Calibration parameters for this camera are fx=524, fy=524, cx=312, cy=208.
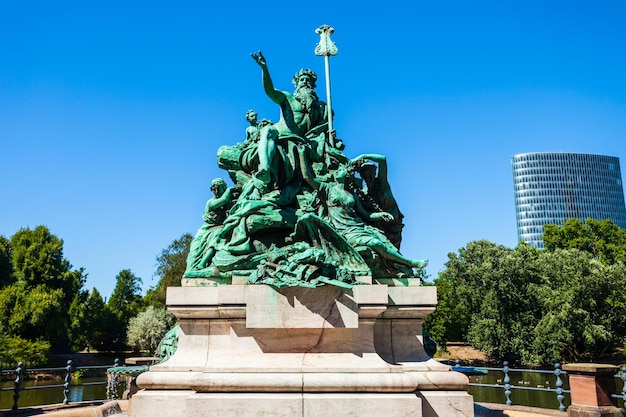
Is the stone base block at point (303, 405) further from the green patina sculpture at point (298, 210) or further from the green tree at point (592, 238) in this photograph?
the green tree at point (592, 238)

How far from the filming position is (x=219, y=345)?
6.37 meters

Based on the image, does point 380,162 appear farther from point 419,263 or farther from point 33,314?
point 33,314

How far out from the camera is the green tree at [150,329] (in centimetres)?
3397

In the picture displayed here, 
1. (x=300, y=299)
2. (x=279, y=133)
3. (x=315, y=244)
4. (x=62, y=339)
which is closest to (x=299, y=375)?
(x=300, y=299)

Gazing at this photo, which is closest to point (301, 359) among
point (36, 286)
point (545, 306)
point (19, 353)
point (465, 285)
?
point (19, 353)

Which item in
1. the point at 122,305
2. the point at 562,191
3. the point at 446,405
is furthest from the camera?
the point at 562,191

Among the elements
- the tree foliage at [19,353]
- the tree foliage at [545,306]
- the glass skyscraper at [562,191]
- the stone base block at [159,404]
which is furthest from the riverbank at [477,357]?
the glass skyscraper at [562,191]

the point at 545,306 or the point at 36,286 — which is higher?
the point at 36,286

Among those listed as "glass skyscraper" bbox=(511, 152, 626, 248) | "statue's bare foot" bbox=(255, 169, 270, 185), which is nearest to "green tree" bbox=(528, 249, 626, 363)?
"statue's bare foot" bbox=(255, 169, 270, 185)

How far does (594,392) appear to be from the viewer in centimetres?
810

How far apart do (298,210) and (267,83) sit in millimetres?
2302

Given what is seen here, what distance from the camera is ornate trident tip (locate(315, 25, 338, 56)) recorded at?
32.4 feet

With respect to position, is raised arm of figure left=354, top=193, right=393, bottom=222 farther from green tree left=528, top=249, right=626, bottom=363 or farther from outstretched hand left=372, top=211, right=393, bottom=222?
green tree left=528, top=249, right=626, bottom=363

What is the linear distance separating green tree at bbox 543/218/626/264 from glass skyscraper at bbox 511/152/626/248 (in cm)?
5548
